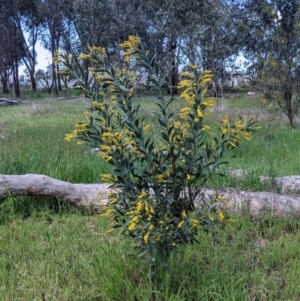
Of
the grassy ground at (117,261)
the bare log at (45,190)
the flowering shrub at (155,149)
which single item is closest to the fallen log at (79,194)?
the bare log at (45,190)

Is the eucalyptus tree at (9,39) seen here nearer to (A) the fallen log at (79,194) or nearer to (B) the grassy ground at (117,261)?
(A) the fallen log at (79,194)

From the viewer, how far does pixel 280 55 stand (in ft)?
33.1

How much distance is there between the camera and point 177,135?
1.92 meters

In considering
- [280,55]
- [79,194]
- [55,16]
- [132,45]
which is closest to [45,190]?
[79,194]

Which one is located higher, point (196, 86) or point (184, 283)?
point (196, 86)

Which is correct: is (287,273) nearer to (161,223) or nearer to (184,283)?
(184,283)

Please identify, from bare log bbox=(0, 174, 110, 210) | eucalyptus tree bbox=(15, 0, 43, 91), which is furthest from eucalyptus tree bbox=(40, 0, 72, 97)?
bare log bbox=(0, 174, 110, 210)

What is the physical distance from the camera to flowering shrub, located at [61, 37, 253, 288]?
6.11ft

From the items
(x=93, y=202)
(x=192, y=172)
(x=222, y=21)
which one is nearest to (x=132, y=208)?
(x=192, y=172)

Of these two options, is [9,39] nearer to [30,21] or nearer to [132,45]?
[30,21]

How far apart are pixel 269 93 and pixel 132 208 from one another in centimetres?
929

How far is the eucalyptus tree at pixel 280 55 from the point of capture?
32.6ft

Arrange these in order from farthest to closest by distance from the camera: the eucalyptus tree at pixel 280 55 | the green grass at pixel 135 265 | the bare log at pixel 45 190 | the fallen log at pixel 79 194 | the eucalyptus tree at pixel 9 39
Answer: the eucalyptus tree at pixel 9 39 < the eucalyptus tree at pixel 280 55 < the bare log at pixel 45 190 < the fallen log at pixel 79 194 < the green grass at pixel 135 265

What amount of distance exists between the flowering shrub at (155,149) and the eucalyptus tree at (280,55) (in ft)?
28.9
